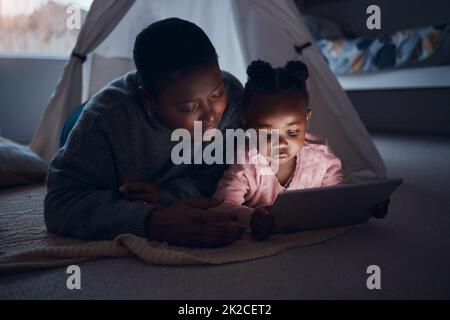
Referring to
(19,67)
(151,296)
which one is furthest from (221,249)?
(19,67)

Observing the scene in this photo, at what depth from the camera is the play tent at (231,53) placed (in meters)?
1.60

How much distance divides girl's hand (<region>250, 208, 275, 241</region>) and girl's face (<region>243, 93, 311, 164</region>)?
0.61 feet

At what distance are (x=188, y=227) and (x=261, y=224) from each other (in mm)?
164

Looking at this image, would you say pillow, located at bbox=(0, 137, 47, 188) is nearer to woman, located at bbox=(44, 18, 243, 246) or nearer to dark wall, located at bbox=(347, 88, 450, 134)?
woman, located at bbox=(44, 18, 243, 246)

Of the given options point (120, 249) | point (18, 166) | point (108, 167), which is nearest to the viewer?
point (120, 249)

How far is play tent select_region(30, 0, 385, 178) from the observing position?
160 cm

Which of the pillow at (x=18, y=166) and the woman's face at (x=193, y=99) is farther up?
the woman's face at (x=193, y=99)

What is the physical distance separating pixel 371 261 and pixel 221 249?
31 cm

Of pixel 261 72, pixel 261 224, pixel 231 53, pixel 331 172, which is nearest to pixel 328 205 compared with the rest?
pixel 261 224

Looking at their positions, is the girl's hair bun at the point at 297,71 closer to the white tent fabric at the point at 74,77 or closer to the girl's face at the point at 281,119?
the girl's face at the point at 281,119

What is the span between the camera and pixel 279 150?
1.09 m

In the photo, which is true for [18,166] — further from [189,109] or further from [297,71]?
[297,71]

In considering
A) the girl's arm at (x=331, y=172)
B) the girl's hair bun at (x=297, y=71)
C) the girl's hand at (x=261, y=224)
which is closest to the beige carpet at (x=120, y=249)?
the girl's hand at (x=261, y=224)

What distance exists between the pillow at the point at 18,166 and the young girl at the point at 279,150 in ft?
3.04
